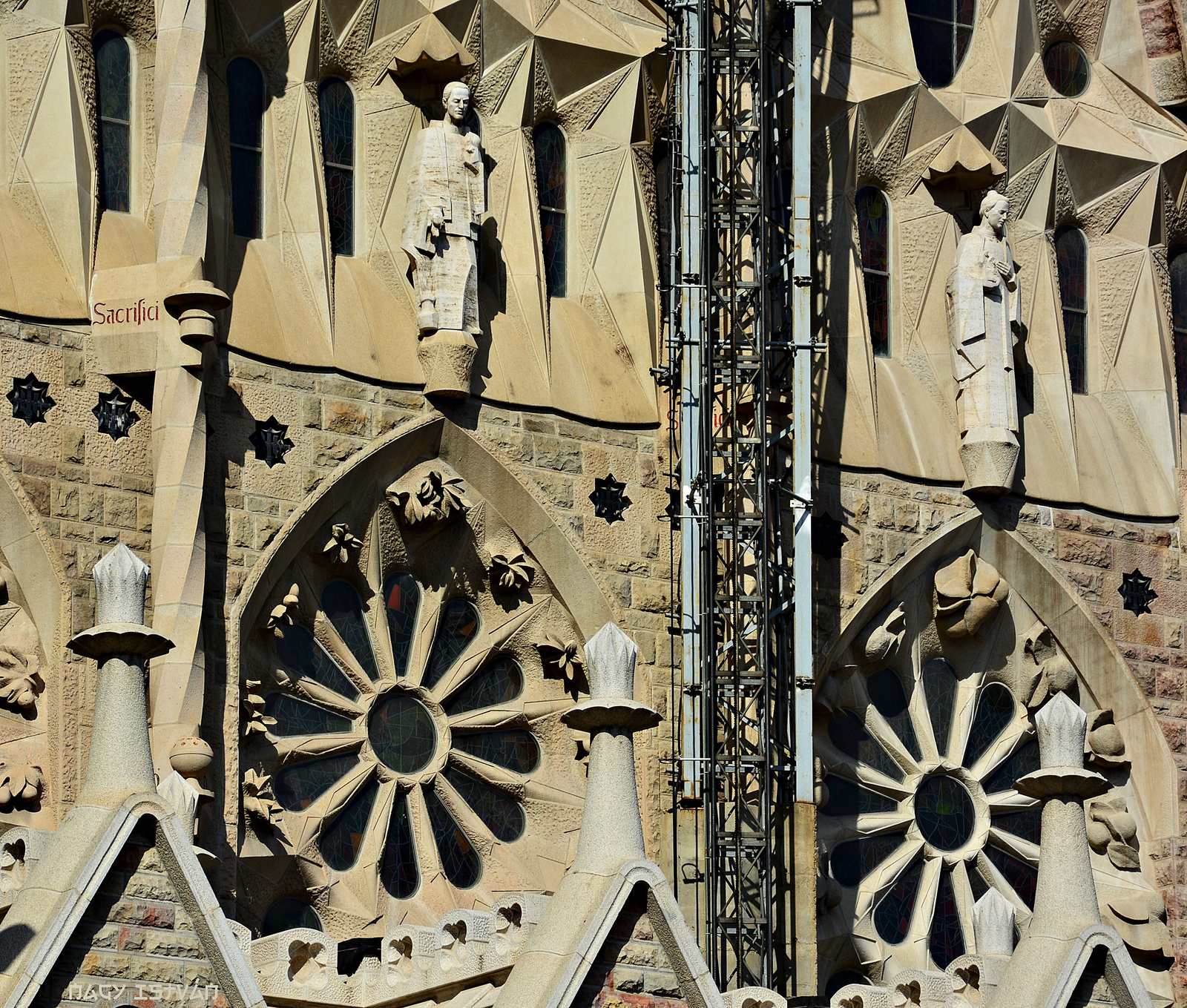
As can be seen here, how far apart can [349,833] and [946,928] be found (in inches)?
185

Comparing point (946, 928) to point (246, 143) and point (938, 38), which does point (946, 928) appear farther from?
point (246, 143)

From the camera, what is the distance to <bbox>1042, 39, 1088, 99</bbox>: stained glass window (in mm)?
24734

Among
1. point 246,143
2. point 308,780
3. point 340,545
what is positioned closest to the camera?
point 308,780

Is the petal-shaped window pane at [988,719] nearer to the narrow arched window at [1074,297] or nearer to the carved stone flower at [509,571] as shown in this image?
the narrow arched window at [1074,297]

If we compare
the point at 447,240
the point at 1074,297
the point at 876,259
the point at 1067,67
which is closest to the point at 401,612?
the point at 447,240

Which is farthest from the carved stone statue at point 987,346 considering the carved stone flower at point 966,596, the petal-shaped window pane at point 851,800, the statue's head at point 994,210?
the petal-shaped window pane at point 851,800

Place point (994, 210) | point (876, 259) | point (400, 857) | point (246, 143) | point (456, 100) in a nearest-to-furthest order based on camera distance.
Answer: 1. point (400, 857)
2. point (246, 143)
3. point (456, 100)
4. point (994, 210)
5. point (876, 259)

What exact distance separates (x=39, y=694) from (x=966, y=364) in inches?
309

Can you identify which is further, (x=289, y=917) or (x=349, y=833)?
(x=349, y=833)

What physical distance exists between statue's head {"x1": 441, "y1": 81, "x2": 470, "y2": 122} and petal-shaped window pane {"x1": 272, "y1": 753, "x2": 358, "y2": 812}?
15.2 feet

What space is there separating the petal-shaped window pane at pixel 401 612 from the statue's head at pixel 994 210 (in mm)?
5460

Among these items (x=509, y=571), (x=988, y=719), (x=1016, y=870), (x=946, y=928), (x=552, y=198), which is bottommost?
(x=946, y=928)

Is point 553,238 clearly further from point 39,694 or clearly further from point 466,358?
point 39,694

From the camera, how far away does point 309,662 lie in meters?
21.1
